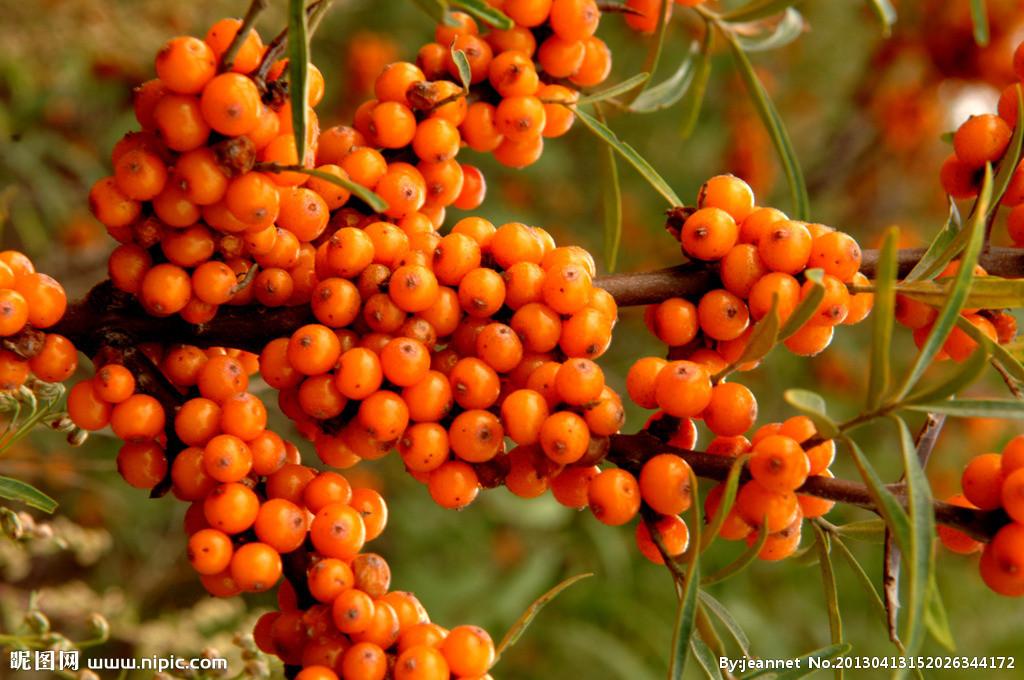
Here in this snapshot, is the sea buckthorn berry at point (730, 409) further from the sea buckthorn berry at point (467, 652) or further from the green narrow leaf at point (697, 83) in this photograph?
the green narrow leaf at point (697, 83)

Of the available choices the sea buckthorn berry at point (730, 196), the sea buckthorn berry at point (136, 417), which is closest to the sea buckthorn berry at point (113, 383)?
the sea buckthorn berry at point (136, 417)

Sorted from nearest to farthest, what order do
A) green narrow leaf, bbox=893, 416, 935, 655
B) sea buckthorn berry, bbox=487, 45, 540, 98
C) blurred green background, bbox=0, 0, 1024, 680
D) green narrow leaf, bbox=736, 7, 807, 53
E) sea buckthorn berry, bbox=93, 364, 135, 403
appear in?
green narrow leaf, bbox=893, 416, 935, 655, sea buckthorn berry, bbox=93, 364, 135, 403, sea buckthorn berry, bbox=487, 45, 540, 98, green narrow leaf, bbox=736, 7, 807, 53, blurred green background, bbox=0, 0, 1024, 680

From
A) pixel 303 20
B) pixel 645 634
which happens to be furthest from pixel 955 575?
pixel 303 20

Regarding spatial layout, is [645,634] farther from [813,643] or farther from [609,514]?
[609,514]

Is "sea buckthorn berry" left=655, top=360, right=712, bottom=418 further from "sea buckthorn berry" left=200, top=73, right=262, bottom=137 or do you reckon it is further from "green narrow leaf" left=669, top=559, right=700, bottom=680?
"sea buckthorn berry" left=200, top=73, right=262, bottom=137

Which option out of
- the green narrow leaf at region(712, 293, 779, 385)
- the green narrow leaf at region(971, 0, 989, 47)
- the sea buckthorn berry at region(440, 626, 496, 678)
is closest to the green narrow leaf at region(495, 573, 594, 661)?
the sea buckthorn berry at region(440, 626, 496, 678)

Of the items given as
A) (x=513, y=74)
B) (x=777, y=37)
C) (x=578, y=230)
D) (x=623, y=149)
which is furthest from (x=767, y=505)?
(x=578, y=230)
